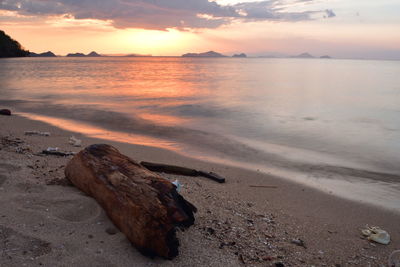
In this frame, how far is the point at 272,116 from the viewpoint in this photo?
1695cm

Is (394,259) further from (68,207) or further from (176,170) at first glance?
(68,207)

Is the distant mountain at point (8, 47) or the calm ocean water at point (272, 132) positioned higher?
the distant mountain at point (8, 47)

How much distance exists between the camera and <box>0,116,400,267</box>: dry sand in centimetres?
307

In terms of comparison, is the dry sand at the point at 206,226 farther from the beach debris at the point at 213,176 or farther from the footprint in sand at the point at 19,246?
the beach debris at the point at 213,176

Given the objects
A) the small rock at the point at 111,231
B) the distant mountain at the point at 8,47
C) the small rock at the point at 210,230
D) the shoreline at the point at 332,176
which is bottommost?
the shoreline at the point at 332,176

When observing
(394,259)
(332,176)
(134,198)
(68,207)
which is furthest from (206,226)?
(332,176)

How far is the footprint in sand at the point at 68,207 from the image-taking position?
11.8 ft

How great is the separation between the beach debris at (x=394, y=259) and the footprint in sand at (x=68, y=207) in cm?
323

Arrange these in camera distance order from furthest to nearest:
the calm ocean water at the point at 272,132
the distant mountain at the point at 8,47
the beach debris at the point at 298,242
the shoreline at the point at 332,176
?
the distant mountain at the point at 8,47, the calm ocean water at the point at 272,132, the shoreline at the point at 332,176, the beach debris at the point at 298,242

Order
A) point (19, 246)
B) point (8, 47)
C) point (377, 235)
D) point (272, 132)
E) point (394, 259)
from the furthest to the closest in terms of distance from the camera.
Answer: point (8, 47)
point (272, 132)
point (377, 235)
point (394, 259)
point (19, 246)

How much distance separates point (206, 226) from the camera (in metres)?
3.91

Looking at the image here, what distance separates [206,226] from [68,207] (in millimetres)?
1553

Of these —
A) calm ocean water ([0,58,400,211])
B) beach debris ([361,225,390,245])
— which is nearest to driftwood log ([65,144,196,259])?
beach debris ([361,225,390,245])

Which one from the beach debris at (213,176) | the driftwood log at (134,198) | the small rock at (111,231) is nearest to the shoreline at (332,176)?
the beach debris at (213,176)
